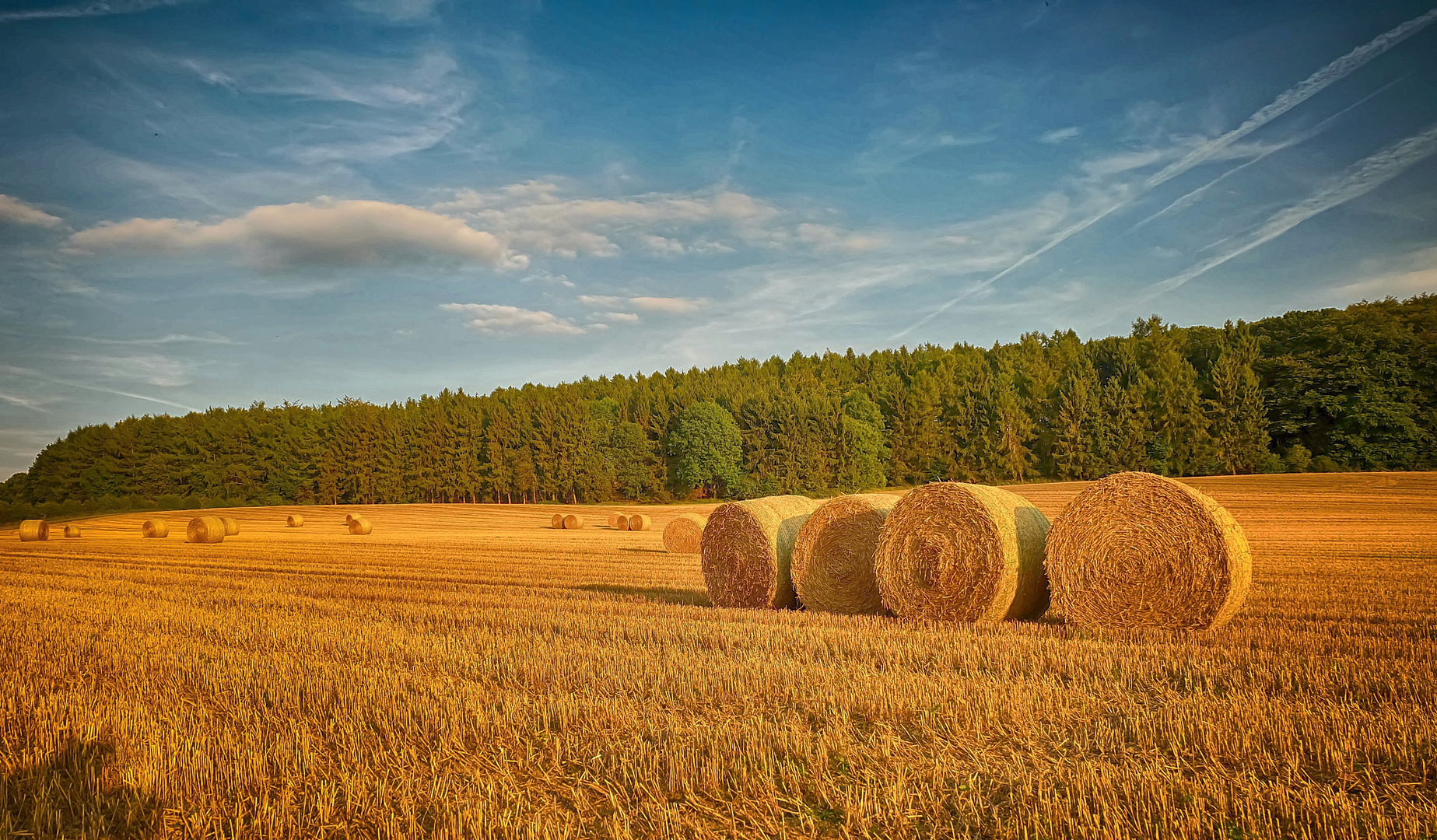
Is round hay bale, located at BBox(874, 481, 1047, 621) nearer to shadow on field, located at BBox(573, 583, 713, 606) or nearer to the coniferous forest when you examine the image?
shadow on field, located at BBox(573, 583, 713, 606)

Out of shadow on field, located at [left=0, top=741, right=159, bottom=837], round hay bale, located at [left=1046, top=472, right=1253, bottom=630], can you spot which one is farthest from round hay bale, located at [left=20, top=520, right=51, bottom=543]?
round hay bale, located at [left=1046, top=472, right=1253, bottom=630]

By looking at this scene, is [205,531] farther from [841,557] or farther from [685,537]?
[841,557]

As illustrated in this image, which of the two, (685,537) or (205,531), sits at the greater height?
(205,531)

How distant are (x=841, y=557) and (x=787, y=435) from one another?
169 feet

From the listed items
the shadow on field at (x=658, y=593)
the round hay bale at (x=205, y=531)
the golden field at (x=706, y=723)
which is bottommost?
the shadow on field at (x=658, y=593)

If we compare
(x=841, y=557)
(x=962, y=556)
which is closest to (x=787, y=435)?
(x=841, y=557)

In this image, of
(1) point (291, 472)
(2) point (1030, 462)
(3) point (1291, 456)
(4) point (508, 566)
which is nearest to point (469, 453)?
(1) point (291, 472)

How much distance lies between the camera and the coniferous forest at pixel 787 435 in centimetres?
5175

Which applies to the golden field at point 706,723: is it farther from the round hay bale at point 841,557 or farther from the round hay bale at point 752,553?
the round hay bale at point 752,553

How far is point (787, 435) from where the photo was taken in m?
62.7

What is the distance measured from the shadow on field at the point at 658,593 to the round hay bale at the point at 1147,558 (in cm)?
509

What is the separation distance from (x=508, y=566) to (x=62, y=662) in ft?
34.3

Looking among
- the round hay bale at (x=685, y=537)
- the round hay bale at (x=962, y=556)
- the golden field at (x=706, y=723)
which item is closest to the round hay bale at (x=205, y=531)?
the round hay bale at (x=685, y=537)

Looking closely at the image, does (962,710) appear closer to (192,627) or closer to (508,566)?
(192,627)
